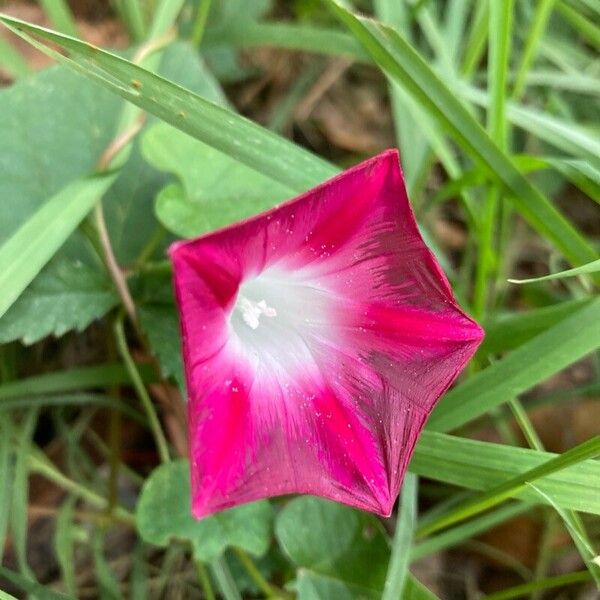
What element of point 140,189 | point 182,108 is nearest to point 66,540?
point 140,189

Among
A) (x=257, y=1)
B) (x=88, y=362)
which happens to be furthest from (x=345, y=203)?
(x=257, y=1)

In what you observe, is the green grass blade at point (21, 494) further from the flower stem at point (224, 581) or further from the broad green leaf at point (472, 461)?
the broad green leaf at point (472, 461)

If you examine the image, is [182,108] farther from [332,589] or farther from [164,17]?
[332,589]

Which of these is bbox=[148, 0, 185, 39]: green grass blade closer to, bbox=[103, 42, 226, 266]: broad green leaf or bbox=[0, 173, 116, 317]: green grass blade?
bbox=[103, 42, 226, 266]: broad green leaf

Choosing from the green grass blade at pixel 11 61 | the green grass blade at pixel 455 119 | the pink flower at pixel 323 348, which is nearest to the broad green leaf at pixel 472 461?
the pink flower at pixel 323 348

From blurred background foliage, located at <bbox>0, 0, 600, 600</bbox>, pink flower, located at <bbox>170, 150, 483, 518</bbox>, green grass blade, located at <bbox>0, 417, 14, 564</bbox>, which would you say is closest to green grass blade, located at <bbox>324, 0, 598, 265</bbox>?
blurred background foliage, located at <bbox>0, 0, 600, 600</bbox>

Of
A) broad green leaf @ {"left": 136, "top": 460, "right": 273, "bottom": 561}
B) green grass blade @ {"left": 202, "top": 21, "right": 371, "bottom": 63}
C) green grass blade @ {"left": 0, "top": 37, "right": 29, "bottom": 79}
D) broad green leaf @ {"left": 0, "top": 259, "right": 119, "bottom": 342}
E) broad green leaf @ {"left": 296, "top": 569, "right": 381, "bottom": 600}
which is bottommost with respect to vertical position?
broad green leaf @ {"left": 296, "top": 569, "right": 381, "bottom": 600}
